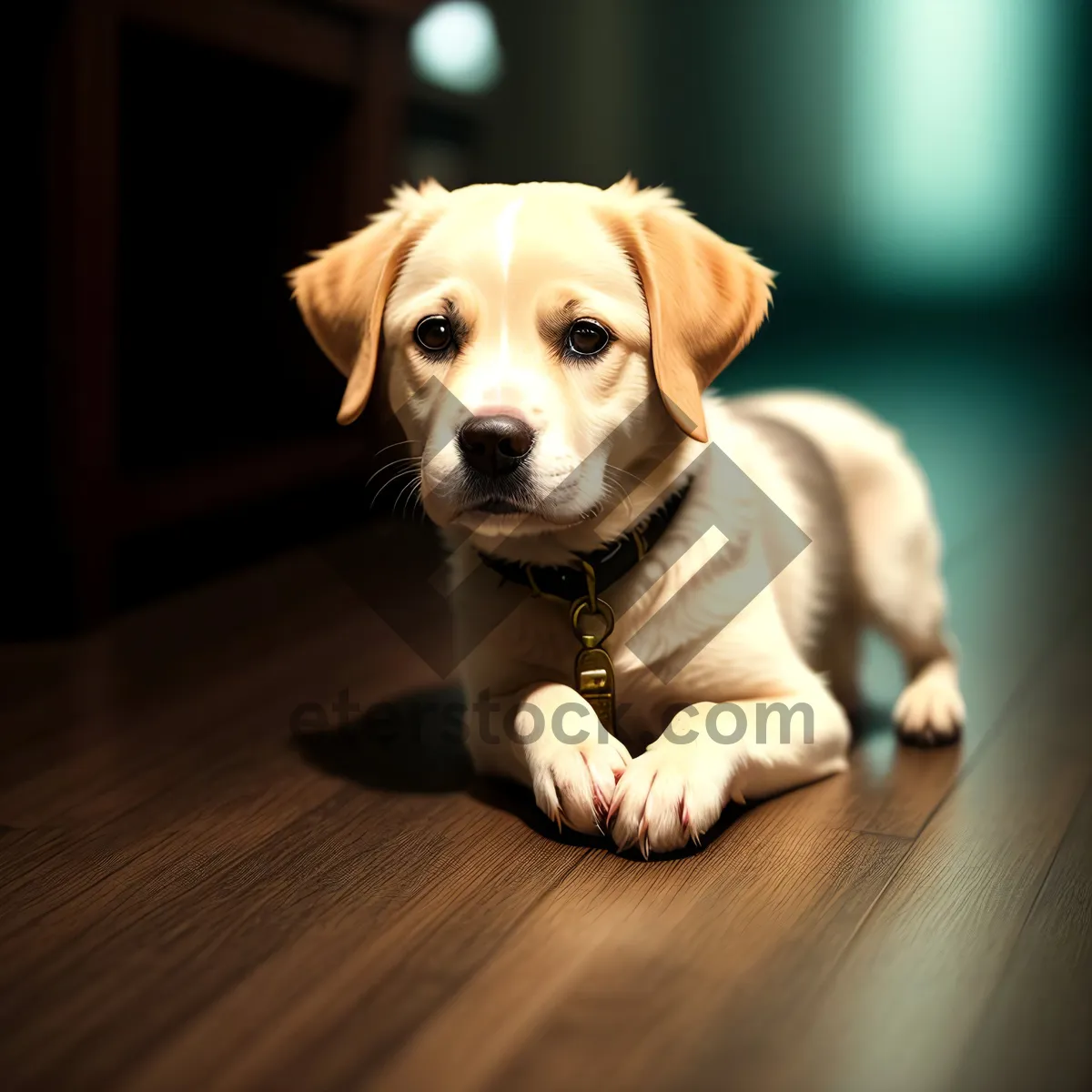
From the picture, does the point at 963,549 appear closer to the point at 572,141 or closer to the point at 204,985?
the point at 204,985

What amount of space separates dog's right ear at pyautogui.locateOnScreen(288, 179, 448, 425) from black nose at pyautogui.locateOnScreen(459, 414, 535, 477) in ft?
0.80

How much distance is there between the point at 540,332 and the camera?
1653 millimetres

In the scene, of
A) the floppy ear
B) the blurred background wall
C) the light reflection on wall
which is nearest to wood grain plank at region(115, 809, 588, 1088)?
the floppy ear

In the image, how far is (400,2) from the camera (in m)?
3.69

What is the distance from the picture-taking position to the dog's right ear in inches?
71.0

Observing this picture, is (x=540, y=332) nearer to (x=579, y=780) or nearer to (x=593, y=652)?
(x=593, y=652)

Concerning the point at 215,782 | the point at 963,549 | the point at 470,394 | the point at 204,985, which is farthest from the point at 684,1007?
the point at 963,549

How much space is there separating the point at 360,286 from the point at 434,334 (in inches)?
7.0

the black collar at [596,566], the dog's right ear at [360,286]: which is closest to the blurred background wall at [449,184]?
the dog's right ear at [360,286]

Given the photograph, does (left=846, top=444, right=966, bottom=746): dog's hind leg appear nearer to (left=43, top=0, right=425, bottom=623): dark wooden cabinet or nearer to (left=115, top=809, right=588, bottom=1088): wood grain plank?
(left=115, top=809, right=588, bottom=1088): wood grain plank

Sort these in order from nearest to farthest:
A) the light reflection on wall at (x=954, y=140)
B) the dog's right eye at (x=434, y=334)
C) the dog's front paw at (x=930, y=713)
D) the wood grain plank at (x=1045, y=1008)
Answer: the wood grain plank at (x=1045, y=1008) → the dog's right eye at (x=434, y=334) → the dog's front paw at (x=930, y=713) → the light reflection on wall at (x=954, y=140)

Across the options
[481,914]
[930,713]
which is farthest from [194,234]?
[481,914]

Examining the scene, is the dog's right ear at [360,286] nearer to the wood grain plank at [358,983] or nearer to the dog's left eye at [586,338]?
the dog's left eye at [586,338]

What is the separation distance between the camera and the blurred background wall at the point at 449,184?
275 centimetres
